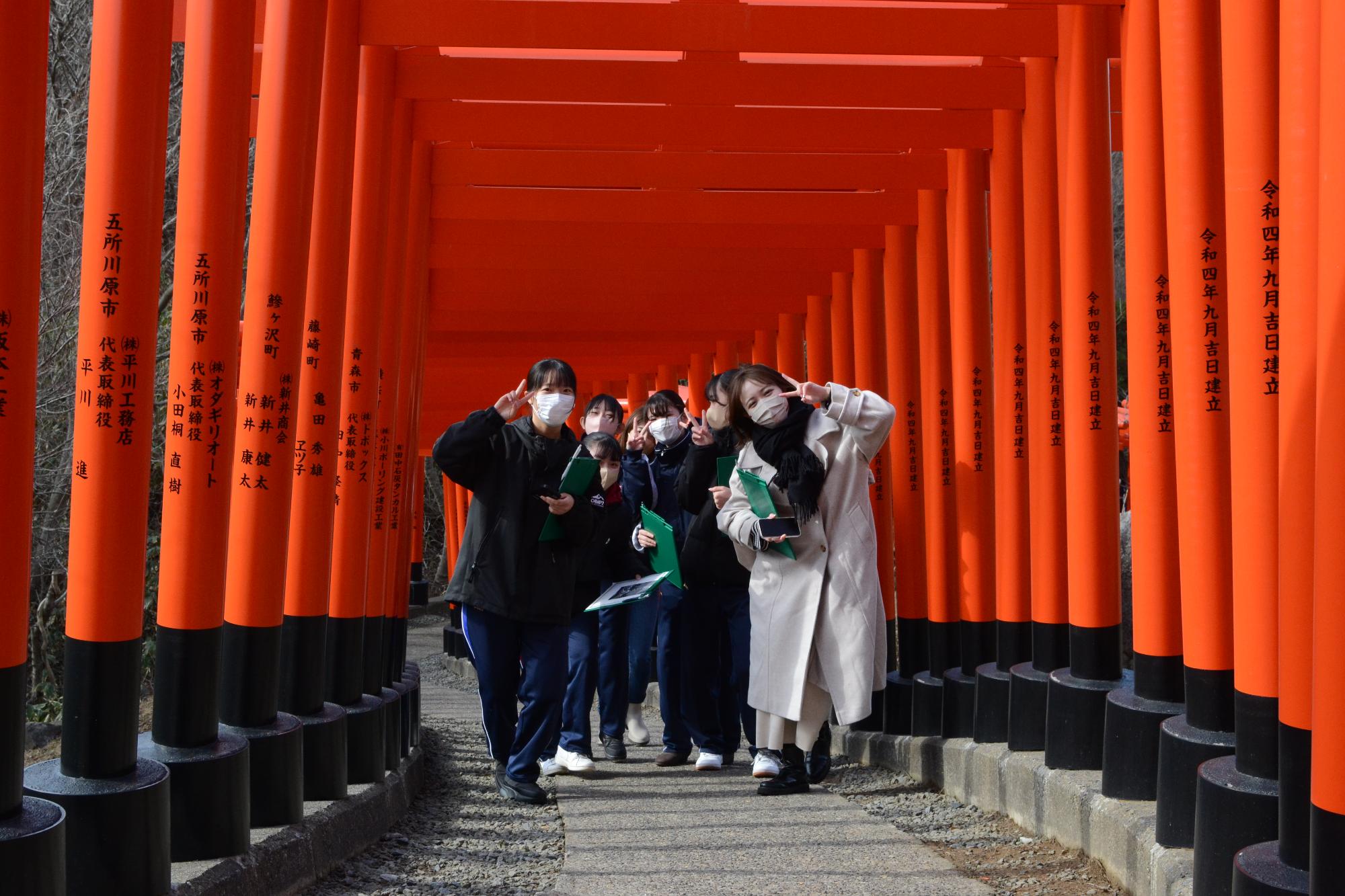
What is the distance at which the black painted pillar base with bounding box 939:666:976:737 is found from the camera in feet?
21.6

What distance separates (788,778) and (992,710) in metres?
0.94

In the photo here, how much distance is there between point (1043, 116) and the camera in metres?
6.20

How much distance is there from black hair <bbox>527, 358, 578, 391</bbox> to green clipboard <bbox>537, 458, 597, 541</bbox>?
312 mm

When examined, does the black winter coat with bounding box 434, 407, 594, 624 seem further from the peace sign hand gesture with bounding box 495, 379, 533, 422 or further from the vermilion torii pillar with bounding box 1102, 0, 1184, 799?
the vermilion torii pillar with bounding box 1102, 0, 1184, 799

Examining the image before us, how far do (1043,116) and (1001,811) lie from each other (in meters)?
2.92

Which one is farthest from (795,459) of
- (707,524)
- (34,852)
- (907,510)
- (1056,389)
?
(34,852)

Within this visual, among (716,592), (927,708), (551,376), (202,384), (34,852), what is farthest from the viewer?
(927,708)

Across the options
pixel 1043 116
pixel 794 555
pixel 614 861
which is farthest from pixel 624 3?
pixel 614 861

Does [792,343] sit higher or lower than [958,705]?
higher

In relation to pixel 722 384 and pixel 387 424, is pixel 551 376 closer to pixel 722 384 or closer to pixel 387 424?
pixel 722 384

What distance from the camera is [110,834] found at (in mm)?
3402

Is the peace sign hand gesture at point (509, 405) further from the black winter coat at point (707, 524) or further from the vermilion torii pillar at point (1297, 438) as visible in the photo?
the vermilion torii pillar at point (1297, 438)

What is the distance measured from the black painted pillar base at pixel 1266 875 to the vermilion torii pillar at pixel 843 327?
274 inches

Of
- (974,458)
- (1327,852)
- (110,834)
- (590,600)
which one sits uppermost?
(974,458)
